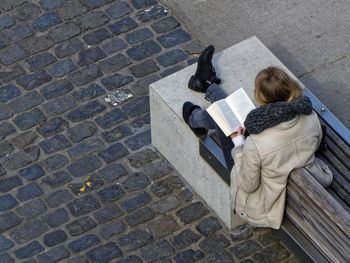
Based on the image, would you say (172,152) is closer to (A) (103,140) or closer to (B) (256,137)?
(A) (103,140)

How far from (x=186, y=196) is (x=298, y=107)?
167 centimetres

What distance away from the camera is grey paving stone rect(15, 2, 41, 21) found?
398 inches

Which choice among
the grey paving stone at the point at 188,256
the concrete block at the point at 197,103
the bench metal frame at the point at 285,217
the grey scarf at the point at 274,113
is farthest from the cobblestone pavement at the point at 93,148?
the grey scarf at the point at 274,113

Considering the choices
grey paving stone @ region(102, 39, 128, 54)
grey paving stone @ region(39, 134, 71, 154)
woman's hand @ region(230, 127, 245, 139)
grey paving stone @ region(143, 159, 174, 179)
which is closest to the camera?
woman's hand @ region(230, 127, 245, 139)

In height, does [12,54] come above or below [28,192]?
above

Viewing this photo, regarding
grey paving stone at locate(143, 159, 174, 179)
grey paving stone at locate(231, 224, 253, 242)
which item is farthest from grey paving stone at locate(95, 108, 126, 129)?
grey paving stone at locate(231, 224, 253, 242)

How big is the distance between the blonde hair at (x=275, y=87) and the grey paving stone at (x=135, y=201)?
1.61m

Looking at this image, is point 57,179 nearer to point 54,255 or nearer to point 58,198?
point 58,198

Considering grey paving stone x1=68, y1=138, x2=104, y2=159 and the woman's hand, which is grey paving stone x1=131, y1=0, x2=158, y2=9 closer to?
grey paving stone x1=68, y1=138, x2=104, y2=159

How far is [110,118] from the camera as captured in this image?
30.3 ft

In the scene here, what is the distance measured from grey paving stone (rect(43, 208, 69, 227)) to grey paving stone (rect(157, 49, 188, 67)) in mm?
1725

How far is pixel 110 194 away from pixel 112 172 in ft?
0.71

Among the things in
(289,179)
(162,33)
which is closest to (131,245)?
(289,179)

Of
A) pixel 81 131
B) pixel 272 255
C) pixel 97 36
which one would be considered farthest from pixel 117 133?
pixel 272 255
